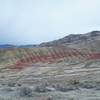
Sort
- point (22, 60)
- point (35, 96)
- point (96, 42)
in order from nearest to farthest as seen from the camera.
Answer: point (35, 96)
point (22, 60)
point (96, 42)

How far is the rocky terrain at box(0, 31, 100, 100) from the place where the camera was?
31.5 meters

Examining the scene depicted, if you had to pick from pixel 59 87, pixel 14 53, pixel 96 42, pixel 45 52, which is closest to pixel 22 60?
pixel 14 53

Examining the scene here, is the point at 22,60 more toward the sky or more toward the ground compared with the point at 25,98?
more toward the ground

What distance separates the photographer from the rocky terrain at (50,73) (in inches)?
1242

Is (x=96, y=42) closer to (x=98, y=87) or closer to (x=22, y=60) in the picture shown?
(x=22, y=60)

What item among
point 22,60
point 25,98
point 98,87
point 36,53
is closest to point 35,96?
point 25,98

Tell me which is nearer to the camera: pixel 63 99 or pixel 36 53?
pixel 63 99

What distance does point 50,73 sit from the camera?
232ft

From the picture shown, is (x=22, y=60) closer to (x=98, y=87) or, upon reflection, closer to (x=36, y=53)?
(x=36, y=53)

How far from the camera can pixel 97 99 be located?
27.3 metres

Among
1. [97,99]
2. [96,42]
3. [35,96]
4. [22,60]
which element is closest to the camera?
[97,99]

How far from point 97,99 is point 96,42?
521 ft

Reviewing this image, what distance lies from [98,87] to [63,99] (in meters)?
8.36

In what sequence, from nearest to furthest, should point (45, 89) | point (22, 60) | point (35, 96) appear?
point (35, 96), point (45, 89), point (22, 60)
